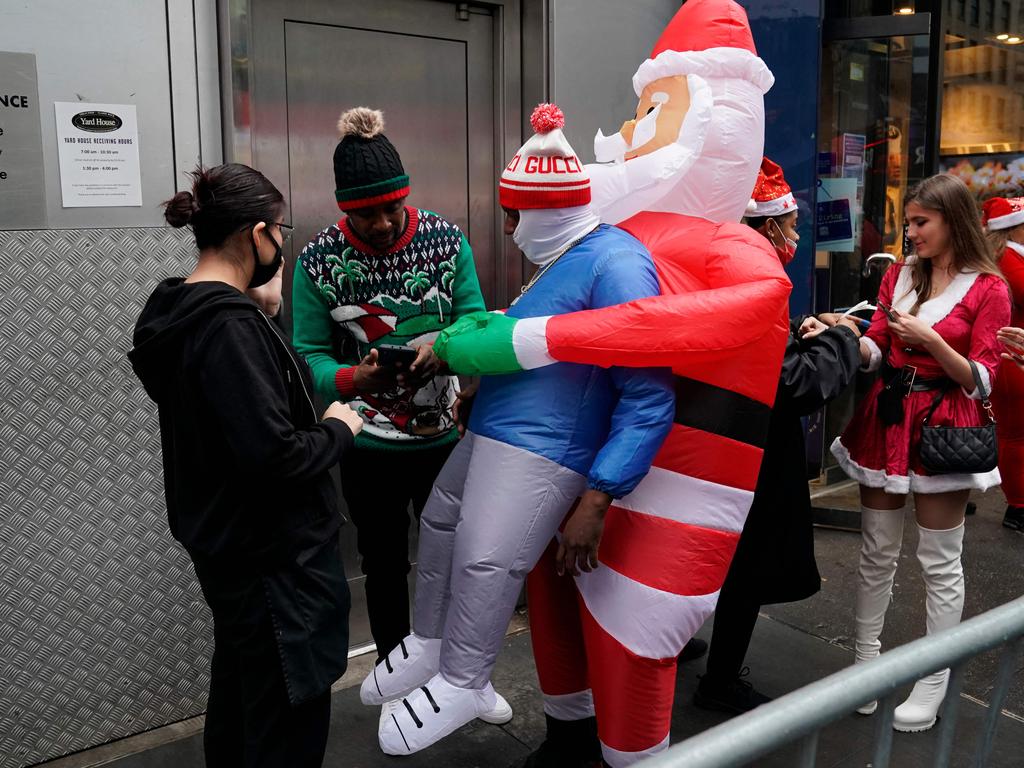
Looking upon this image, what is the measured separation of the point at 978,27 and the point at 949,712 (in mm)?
7630

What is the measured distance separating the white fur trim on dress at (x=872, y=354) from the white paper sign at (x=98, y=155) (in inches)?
102

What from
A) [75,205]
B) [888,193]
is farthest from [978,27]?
[75,205]

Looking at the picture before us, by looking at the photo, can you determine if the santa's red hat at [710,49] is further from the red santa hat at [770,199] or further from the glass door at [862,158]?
the glass door at [862,158]

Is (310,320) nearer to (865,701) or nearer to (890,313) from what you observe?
(890,313)

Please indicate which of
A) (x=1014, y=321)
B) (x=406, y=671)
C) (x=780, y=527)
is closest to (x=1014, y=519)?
(x=1014, y=321)

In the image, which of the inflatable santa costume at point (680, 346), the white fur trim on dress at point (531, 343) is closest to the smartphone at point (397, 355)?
the inflatable santa costume at point (680, 346)

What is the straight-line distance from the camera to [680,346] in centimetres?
235

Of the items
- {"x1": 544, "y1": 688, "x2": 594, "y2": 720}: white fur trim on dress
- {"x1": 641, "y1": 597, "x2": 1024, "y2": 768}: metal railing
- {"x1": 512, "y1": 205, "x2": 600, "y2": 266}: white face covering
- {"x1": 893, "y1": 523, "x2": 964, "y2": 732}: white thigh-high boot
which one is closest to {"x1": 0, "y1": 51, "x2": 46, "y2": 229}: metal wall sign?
{"x1": 512, "y1": 205, "x2": 600, "y2": 266}: white face covering

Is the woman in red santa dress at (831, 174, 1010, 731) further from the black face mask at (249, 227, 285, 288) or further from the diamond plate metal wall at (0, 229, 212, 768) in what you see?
the diamond plate metal wall at (0, 229, 212, 768)

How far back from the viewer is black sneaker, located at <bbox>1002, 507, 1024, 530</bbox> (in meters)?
5.66

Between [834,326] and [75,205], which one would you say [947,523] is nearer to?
[834,326]

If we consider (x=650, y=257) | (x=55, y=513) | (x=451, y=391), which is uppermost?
(x=650, y=257)

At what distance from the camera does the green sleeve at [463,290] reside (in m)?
3.31

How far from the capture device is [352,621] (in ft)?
13.6
